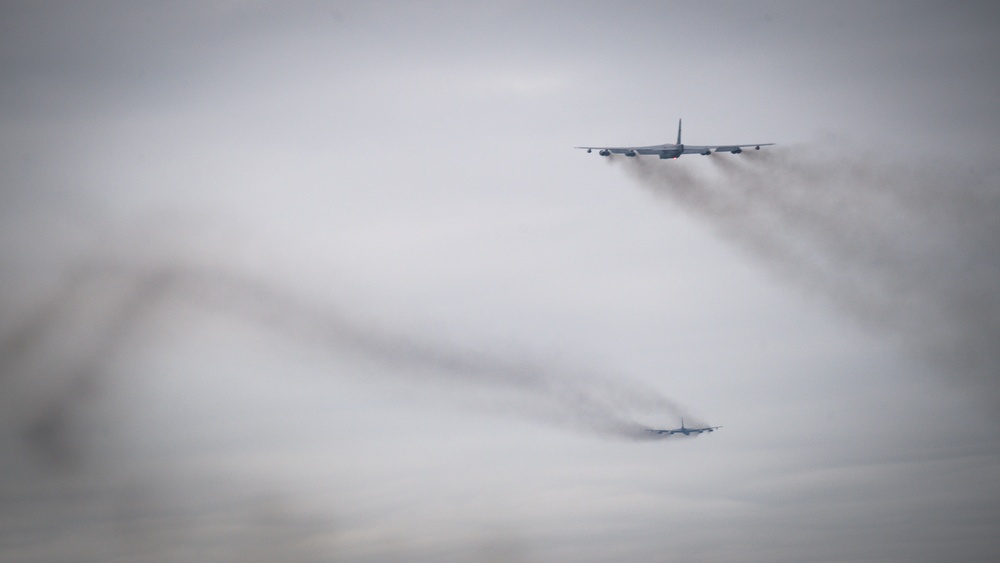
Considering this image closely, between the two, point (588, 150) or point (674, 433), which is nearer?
point (588, 150)

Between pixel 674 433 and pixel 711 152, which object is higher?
pixel 711 152

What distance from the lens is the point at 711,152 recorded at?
425ft

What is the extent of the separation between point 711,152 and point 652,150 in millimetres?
6239

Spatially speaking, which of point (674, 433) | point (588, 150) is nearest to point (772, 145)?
point (588, 150)

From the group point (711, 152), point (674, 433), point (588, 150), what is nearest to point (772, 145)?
point (711, 152)

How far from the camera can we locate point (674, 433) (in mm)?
173000

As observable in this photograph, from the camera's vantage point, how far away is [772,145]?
128 metres

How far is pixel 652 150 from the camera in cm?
12812

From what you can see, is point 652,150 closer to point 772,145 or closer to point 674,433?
point 772,145

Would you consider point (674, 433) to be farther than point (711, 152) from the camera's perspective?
Yes

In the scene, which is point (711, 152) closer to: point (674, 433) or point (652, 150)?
point (652, 150)

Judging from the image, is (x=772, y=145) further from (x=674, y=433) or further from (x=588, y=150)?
(x=674, y=433)

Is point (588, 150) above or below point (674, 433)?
above

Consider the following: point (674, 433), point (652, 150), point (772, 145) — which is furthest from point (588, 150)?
point (674, 433)
